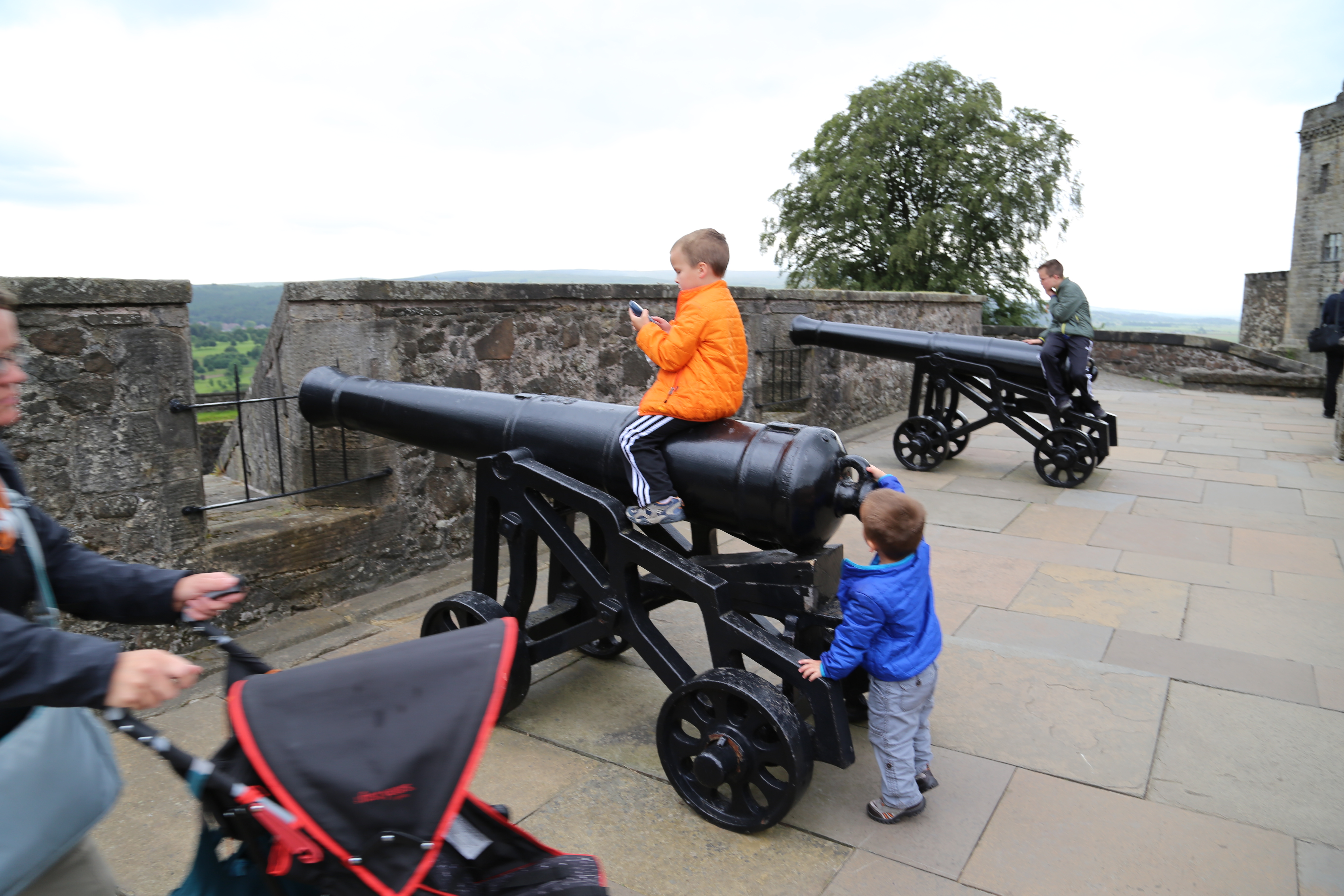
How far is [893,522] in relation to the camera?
249cm

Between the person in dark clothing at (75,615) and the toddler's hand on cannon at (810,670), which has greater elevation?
the person in dark clothing at (75,615)

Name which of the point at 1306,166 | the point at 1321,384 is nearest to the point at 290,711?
the point at 1321,384

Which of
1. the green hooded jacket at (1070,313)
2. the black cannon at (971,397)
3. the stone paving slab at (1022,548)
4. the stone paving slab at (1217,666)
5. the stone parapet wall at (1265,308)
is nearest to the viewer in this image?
the stone paving slab at (1217,666)

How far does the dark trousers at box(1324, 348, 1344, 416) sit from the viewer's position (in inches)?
436

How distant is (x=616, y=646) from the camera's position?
147 inches

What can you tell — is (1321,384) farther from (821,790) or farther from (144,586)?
(144,586)

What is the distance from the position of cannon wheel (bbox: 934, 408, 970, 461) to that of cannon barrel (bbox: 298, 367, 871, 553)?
485 centimetres

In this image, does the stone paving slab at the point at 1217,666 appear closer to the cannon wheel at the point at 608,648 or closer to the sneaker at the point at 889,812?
the sneaker at the point at 889,812

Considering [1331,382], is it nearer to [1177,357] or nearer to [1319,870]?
[1177,357]

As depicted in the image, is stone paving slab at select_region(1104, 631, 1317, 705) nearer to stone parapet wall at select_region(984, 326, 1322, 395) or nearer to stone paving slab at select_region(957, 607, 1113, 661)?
stone paving slab at select_region(957, 607, 1113, 661)

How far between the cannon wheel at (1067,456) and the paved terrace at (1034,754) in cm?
167

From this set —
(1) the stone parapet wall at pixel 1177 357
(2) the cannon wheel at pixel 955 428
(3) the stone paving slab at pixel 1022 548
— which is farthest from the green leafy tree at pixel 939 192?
(3) the stone paving slab at pixel 1022 548

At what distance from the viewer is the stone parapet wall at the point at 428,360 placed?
14.9 feet

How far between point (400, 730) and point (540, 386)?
14.0ft
